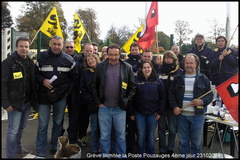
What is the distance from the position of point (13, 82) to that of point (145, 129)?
2235 mm

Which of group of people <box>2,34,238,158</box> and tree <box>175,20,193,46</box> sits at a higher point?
tree <box>175,20,193,46</box>

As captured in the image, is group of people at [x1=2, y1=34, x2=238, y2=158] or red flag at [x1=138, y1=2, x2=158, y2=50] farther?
red flag at [x1=138, y1=2, x2=158, y2=50]

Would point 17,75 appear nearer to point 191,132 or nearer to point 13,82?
point 13,82

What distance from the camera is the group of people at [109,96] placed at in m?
3.34

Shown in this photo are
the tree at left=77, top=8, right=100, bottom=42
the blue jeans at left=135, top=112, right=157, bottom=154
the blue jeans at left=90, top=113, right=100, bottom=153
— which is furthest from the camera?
the tree at left=77, top=8, right=100, bottom=42

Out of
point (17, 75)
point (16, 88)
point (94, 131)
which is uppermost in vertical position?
point (17, 75)

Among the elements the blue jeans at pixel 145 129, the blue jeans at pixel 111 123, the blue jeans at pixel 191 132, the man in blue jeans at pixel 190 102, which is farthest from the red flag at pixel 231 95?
the blue jeans at pixel 111 123

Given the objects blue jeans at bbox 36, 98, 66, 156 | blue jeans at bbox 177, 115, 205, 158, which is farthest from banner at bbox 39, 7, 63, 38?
blue jeans at bbox 177, 115, 205, 158

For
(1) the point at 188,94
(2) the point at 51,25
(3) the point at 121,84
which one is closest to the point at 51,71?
(3) the point at 121,84

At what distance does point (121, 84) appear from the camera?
338 centimetres

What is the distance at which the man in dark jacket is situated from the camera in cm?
315

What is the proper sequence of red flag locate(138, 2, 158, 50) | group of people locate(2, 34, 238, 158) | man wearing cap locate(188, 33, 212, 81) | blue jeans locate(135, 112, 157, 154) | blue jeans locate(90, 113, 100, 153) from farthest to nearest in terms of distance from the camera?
man wearing cap locate(188, 33, 212, 81), red flag locate(138, 2, 158, 50), blue jeans locate(90, 113, 100, 153), blue jeans locate(135, 112, 157, 154), group of people locate(2, 34, 238, 158)

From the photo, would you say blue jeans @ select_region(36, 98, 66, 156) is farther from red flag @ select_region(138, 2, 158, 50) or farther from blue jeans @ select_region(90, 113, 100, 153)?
red flag @ select_region(138, 2, 158, 50)

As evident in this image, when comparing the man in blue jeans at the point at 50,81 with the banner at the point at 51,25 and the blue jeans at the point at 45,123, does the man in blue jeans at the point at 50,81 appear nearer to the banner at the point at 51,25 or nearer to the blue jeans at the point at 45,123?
the blue jeans at the point at 45,123
